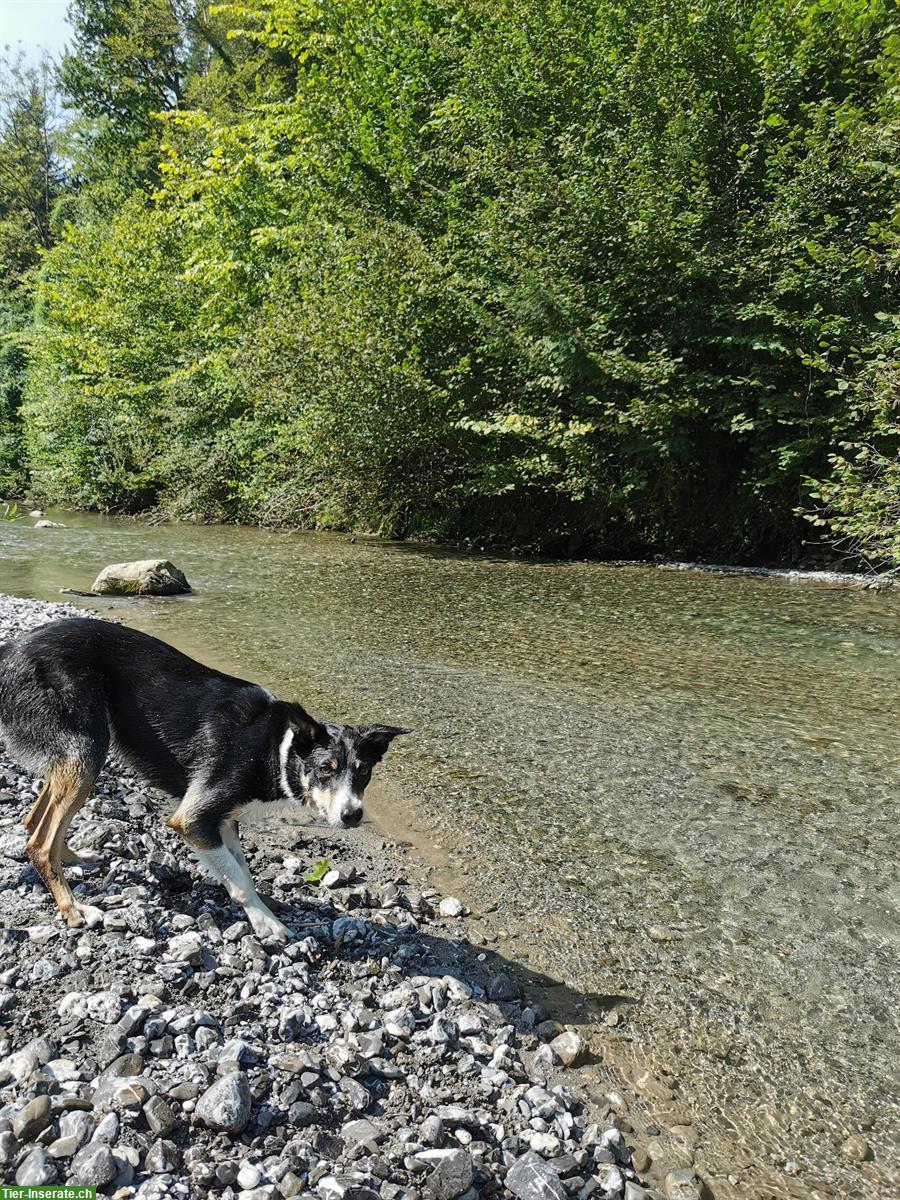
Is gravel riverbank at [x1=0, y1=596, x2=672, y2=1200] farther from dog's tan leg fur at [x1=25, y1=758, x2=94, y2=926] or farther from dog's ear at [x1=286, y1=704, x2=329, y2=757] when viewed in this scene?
dog's ear at [x1=286, y1=704, x2=329, y2=757]

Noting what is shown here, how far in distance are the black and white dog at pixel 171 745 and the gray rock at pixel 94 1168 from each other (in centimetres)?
130

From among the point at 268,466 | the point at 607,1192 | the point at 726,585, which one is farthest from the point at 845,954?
the point at 268,466

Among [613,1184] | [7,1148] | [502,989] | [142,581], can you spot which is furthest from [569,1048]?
[142,581]

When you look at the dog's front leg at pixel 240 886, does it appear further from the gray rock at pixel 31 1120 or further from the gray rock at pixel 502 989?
the gray rock at pixel 31 1120

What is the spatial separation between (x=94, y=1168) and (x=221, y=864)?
147 centimetres

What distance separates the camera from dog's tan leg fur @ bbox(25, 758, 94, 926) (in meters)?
3.65

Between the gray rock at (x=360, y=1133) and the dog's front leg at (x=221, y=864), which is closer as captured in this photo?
the gray rock at (x=360, y=1133)

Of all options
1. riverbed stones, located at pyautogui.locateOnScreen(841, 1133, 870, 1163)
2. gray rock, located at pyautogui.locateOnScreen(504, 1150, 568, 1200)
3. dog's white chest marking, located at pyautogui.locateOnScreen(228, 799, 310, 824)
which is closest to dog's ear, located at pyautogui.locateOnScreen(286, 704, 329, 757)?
dog's white chest marking, located at pyautogui.locateOnScreen(228, 799, 310, 824)

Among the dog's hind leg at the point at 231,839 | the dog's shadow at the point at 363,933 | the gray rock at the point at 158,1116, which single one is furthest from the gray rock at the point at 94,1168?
the dog's hind leg at the point at 231,839

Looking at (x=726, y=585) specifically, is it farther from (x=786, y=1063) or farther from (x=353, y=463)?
(x=786, y=1063)

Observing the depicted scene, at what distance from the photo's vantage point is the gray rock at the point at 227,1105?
2553 mm

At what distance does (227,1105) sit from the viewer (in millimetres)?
2582

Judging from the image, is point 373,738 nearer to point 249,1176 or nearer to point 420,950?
point 420,950

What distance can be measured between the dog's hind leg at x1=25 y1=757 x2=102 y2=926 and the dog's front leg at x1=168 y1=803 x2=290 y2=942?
0.44m
